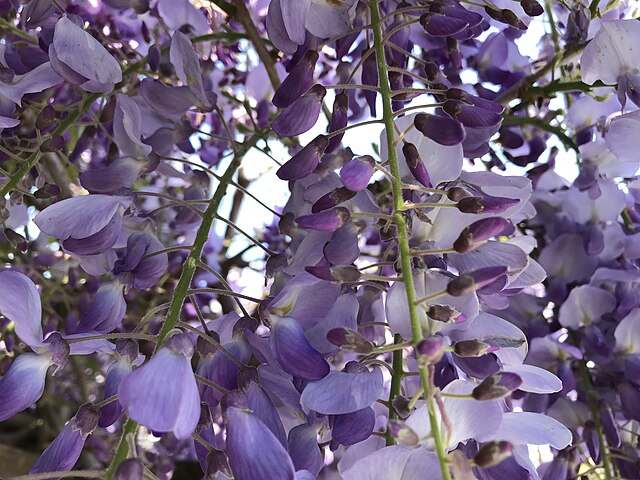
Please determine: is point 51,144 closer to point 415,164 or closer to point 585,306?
point 415,164

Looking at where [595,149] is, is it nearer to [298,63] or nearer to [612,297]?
[612,297]

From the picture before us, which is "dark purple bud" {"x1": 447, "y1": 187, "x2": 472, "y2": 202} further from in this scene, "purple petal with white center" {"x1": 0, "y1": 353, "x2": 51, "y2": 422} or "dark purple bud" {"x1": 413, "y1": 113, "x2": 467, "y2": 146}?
"purple petal with white center" {"x1": 0, "y1": 353, "x2": 51, "y2": 422}

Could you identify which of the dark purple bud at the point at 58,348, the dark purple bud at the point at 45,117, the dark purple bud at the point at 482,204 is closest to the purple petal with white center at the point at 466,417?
the dark purple bud at the point at 482,204

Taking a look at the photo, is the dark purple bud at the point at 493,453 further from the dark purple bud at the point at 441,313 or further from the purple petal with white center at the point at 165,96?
the purple petal with white center at the point at 165,96

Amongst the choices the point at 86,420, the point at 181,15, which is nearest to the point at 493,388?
the point at 86,420

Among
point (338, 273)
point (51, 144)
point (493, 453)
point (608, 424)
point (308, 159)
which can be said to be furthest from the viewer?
point (608, 424)
